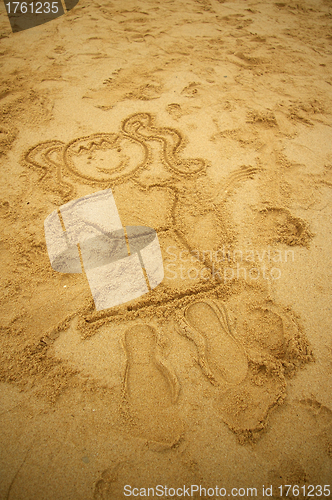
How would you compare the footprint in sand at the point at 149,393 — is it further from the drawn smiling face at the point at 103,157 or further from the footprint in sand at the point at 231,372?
the drawn smiling face at the point at 103,157

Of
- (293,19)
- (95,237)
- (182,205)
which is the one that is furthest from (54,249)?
(293,19)

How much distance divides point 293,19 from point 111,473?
645 cm

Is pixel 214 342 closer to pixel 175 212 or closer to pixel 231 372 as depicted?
pixel 231 372

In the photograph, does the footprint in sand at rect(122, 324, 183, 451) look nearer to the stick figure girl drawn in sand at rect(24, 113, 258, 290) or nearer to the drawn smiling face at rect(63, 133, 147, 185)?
the stick figure girl drawn in sand at rect(24, 113, 258, 290)

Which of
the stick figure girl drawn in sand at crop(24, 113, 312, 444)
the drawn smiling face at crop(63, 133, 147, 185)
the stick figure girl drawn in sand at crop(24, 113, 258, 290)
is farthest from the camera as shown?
the drawn smiling face at crop(63, 133, 147, 185)

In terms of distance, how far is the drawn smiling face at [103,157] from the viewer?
2.63m

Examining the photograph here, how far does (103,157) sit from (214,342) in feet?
6.72

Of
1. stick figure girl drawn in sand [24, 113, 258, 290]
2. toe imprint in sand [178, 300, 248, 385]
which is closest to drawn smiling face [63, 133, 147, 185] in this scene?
stick figure girl drawn in sand [24, 113, 258, 290]

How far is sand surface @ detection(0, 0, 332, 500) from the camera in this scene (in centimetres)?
141

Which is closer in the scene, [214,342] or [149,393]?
[149,393]

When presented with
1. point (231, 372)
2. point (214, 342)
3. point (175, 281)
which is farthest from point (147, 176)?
point (231, 372)

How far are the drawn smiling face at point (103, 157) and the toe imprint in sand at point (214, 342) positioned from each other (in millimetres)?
1474

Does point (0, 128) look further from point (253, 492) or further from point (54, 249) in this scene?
point (253, 492)

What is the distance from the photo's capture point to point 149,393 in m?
1.56
